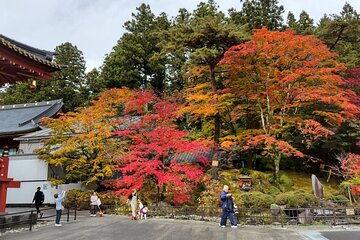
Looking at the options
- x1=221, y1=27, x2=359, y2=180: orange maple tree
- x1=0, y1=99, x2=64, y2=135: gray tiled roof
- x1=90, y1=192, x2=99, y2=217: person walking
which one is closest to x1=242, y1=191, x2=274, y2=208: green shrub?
x1=221, y1=27, x2=359, y2=180: orange maple tree

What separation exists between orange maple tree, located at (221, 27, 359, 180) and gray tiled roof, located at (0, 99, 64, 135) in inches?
725

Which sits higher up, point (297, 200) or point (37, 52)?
point (37, 52)

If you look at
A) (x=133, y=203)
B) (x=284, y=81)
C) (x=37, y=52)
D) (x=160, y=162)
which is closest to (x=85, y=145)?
(x=160, y=162)

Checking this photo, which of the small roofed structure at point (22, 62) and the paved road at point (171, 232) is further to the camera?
the paved road at point (171, 232)

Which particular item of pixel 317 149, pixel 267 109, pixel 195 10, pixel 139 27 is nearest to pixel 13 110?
pixel 139 27

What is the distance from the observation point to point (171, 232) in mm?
12180

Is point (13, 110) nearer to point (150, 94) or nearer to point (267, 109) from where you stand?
point (150, 94)

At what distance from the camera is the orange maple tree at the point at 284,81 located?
→ 19.3 meters

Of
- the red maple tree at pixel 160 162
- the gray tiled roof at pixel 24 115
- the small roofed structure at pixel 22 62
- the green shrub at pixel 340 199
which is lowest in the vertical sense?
the green shrub at pixel 340 199

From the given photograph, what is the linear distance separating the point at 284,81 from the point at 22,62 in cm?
1465

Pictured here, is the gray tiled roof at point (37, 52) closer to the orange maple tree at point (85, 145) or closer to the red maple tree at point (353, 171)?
the orange maple tree at point (85, 145)

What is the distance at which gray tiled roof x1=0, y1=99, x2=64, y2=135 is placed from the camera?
94.1ft

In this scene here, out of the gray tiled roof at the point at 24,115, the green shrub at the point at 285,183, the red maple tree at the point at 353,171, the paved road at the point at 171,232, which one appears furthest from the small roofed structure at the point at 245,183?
the gray tiled roof at the point at 24,115

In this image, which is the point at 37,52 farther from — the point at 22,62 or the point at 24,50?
the point at 22,62
